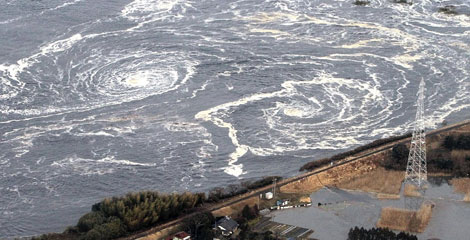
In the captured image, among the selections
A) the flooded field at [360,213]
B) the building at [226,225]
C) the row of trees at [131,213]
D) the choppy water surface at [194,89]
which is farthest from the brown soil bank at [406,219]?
the row of trees at [131,213]

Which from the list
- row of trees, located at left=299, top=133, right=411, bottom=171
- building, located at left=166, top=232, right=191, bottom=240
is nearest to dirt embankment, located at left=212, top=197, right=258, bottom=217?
building, located at left=166, top=232, right=191, bottom=240

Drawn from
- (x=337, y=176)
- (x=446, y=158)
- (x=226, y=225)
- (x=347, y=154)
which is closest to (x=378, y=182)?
(x=337, y=176)

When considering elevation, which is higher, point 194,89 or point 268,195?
point 194,89

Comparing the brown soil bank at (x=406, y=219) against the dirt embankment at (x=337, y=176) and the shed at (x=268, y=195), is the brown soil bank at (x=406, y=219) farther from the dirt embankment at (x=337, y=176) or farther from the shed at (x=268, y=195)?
the shed at (x=268, y=195)

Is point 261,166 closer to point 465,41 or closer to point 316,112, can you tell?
point 316,112

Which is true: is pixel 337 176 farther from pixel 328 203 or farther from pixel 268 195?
pixel 268 195

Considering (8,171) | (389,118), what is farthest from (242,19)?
(8,171)

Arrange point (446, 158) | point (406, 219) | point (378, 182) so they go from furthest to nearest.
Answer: point (446, 158), point (378, 182), point (406, 219)
